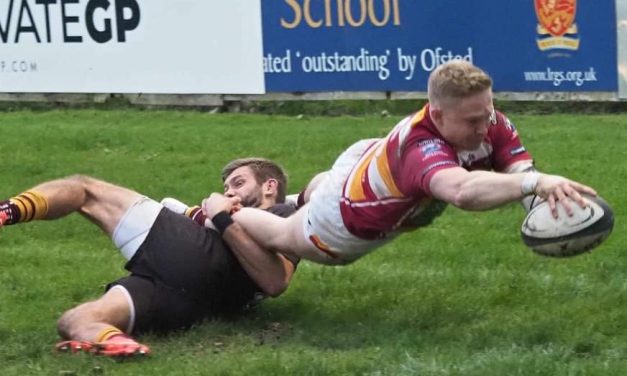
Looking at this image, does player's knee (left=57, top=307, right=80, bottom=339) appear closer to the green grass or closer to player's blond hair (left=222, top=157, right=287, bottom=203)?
the green grass

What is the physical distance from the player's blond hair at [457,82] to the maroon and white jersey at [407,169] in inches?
7.5

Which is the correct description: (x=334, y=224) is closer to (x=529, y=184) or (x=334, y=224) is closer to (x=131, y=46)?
(x=529, y=184)

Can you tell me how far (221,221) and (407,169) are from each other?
1.28m

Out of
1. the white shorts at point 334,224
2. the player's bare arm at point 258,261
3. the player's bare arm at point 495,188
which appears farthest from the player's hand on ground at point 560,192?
the player's bare arm at point 258,261


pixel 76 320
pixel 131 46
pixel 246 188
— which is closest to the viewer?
pixel 76 320

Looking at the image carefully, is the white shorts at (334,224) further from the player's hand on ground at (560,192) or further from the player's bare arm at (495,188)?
the player's hand on ground at (560,192)

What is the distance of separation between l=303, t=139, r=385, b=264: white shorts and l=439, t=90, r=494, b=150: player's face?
70 centimetres

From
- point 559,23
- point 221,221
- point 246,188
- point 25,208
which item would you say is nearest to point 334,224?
point 221,221

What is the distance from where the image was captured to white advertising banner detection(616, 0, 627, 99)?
1443 centimetres

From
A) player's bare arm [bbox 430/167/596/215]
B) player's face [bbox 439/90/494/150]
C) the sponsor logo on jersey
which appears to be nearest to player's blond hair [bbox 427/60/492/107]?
player's face [bbox 439/90/494/150]

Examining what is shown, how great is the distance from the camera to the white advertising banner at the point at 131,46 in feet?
53.2

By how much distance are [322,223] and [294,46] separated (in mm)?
9827

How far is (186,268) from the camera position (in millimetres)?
6594

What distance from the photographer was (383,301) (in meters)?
7.17
